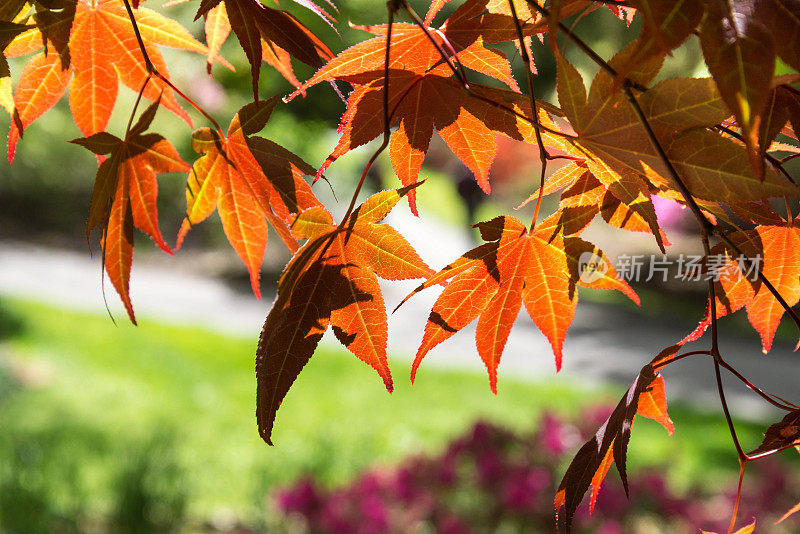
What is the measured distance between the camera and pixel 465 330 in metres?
5.02

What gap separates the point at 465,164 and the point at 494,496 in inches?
66.9

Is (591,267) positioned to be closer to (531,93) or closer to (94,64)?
(531,93)

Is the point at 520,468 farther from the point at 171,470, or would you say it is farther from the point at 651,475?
the point at 171,470

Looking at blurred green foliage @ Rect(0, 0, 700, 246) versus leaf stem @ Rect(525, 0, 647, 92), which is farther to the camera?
blurred green foliage @ Rect(0, 0, 700, 246)

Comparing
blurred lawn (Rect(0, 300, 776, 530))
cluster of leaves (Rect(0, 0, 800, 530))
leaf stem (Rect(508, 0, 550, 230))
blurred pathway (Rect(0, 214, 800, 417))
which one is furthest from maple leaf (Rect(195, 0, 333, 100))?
blurred pathway (Rect(0, 214, 800, 417))

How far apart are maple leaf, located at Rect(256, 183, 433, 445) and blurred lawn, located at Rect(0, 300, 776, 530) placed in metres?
2.03

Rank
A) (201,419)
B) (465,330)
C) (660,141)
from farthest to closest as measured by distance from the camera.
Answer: (465,330) → (201,419) → (660,141)

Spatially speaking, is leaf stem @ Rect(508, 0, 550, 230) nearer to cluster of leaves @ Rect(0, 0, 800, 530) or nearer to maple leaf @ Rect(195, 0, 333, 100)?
cluster of leaves @ Rect(0, 0, 800, 530)

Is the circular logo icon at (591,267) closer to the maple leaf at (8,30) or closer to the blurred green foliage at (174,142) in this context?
the maple leaf at (8,30)

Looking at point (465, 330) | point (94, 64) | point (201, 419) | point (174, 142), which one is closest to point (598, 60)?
point (94, 64)

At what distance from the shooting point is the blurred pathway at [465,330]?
416cm

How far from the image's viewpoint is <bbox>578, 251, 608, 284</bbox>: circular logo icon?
0.37 meters

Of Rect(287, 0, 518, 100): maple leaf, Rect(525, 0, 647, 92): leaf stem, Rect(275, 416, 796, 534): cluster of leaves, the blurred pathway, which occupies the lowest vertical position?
the blurred pathway

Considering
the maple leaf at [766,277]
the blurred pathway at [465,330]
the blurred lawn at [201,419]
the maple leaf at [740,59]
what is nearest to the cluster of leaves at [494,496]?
the blurred lawn at [201,419]
